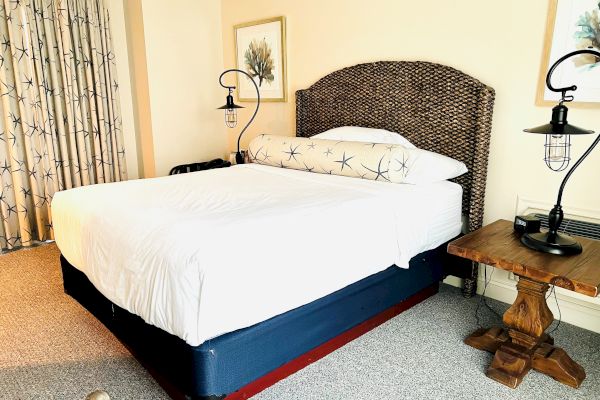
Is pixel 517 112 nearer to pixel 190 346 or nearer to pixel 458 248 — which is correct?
pixel 458 248

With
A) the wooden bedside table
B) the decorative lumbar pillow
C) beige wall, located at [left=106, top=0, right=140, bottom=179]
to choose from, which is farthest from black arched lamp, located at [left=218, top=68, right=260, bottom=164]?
the wooden bedside table

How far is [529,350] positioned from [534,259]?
1.43 ft

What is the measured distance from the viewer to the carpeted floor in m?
1.84

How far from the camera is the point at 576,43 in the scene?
2.18 metres

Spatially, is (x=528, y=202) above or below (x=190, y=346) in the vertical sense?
above

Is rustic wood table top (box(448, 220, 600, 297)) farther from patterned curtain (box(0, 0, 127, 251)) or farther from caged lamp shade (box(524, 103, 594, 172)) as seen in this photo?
patterned curtain (box(0, 0, 127, 251))

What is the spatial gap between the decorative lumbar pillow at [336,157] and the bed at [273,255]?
0.31 feet

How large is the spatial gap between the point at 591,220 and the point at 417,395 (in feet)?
4.31

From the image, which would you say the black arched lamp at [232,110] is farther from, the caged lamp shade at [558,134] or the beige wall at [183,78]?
the caged lamp shade at [558,134]

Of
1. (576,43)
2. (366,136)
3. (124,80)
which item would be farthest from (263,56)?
(576,43)

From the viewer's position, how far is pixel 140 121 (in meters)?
4.06

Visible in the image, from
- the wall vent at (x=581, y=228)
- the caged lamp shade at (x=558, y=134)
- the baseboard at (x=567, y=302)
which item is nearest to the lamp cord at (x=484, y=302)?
the baseboard at (x=567, y=302)

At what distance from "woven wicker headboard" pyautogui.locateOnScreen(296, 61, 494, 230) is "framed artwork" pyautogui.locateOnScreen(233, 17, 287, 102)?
572mm

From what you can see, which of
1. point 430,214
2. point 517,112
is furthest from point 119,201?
point 517,112
